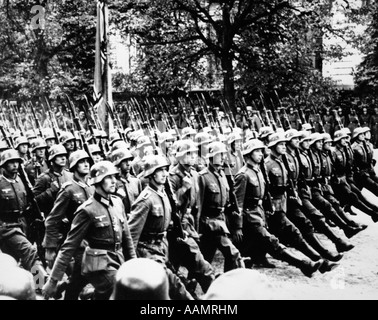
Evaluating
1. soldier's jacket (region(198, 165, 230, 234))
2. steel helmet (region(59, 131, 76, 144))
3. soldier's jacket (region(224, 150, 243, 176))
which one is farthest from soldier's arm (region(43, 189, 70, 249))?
soldier's jacket (region(224, 150, 243, 176))

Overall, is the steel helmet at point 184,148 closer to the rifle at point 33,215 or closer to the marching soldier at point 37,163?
the rifle at point 33,215

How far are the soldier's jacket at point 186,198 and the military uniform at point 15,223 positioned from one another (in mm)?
1777

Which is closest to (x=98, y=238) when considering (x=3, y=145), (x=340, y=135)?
(x=3, y=145)

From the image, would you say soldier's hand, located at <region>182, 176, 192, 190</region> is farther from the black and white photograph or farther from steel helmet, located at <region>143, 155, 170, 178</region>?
steel helmet, located at <region>143, 155, 170, 178</region>

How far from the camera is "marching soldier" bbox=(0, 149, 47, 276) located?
264 inches

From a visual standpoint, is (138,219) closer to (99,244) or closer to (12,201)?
(99,244)

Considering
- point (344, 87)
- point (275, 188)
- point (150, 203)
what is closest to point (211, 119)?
point (344, 87)

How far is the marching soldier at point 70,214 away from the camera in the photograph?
5793 millimetres

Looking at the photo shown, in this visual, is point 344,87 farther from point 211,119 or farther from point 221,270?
point 221,270

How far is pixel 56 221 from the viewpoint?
254 inches

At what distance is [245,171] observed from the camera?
7902 millimetres

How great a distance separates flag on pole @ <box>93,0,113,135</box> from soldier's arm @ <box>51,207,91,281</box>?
280 inches

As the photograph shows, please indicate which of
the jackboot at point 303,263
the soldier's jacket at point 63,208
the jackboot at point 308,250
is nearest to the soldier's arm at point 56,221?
the soldier's jacket at point 63,208

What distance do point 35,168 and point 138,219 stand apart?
14.5ft
